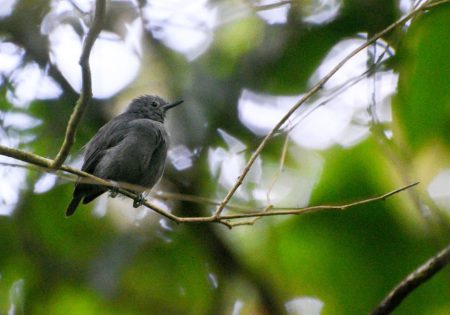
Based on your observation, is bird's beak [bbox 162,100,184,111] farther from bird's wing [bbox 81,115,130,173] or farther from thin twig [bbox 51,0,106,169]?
thin twig [bbox 51,0,106,169]

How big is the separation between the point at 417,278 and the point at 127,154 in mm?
3191

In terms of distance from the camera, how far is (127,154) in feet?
17.5

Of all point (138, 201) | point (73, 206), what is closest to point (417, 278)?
point (138, 201)

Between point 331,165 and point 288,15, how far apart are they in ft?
6.15

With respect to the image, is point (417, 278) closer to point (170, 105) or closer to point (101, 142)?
point (101, 142)

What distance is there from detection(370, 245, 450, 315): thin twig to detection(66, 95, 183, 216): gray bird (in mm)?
2787

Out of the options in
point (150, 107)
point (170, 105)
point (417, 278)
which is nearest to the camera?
point (417, 278)

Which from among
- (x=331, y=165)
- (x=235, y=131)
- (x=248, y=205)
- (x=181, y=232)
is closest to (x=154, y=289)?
(x=181, y=232)

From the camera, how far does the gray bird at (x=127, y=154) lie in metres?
5.27

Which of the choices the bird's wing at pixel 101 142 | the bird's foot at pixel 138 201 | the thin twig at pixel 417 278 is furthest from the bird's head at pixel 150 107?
the thin twig at pixel 417 278

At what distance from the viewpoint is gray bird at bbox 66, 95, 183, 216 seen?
17.3 feet


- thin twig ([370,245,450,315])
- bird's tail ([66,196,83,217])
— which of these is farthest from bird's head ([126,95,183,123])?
thin twig ([370,245,450,315])

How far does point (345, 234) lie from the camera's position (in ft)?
13.4

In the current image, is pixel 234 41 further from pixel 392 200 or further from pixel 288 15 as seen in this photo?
pixel 392 200
